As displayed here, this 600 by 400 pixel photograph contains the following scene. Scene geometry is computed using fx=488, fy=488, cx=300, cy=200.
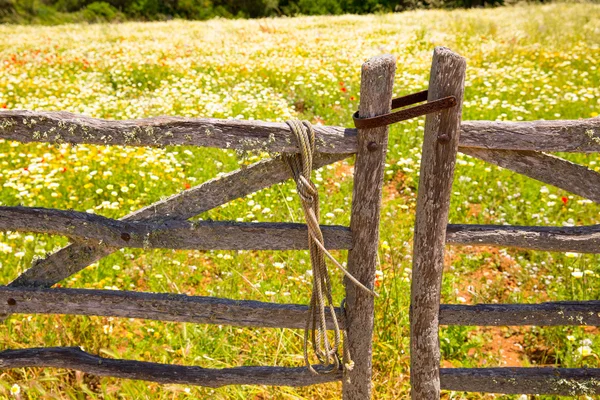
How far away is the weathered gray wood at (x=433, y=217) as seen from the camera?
2.10 m

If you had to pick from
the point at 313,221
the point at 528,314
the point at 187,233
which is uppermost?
the point at 313,221

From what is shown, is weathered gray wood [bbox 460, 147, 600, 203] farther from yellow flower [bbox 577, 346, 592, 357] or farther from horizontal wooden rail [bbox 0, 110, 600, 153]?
yellow flower [bbox 577, 346, 592, 357]

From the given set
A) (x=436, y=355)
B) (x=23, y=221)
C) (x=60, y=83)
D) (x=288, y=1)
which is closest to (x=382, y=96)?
(x=436, y=355)

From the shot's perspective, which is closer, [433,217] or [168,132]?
[168,132]

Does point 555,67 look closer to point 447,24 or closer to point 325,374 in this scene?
point 447,24

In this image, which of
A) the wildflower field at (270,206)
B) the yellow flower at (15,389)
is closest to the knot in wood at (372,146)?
the wildflower field at (270,206)

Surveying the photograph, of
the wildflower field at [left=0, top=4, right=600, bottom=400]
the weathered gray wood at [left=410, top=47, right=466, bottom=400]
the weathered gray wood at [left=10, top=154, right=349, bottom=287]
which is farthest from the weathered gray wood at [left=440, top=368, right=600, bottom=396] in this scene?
the weathered gray wood at [left=10, top=154, right=349, bottom=287]

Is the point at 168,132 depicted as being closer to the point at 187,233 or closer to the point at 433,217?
the point at 187,233

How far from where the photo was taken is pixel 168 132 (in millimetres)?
2170

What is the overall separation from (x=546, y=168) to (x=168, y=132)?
172 cm

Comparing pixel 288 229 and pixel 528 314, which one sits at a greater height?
pixel 288 229

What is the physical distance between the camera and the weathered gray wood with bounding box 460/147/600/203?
2.22 metres

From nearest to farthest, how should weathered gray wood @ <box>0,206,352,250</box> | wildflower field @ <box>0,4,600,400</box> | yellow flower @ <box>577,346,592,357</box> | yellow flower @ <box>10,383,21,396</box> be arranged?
weathered gray wood @ <box>0,206,352,250</box>, yellow flower @ <box>10,383,21,396</box>, yellow flower @ <box>577,346,592,357</box>, wildflower field @ <box>0,4,600,400</box>

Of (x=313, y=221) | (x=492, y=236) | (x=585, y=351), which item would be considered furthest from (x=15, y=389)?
(x=585, y=351)
